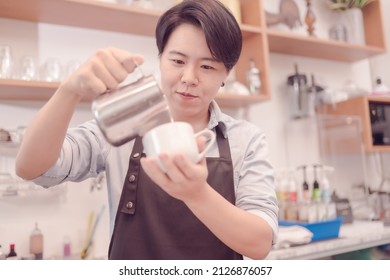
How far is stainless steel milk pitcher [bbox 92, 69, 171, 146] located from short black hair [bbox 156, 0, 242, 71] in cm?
24

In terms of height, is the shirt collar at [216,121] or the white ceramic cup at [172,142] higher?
the shirt collar at [216,121]

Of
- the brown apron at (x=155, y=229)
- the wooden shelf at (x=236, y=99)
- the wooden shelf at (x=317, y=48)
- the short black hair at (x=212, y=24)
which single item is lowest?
the brown apron at (x=155, y=229)

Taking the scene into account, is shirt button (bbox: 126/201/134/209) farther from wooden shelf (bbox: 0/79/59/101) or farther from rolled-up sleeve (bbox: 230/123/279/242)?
wooden shelf (bbox: 0/79/59/101)

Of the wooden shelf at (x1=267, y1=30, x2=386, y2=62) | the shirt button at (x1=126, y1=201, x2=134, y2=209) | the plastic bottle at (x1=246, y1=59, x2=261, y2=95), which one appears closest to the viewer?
the shirt button at (x1=126, y1=201, x2=134, y2=209)

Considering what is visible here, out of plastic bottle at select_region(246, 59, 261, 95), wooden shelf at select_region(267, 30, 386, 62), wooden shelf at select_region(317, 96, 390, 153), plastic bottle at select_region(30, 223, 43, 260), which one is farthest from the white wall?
wooden shelf at select_region(317, 96, 390, 153)

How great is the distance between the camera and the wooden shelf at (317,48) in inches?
84.7

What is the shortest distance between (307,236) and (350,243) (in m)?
0.24

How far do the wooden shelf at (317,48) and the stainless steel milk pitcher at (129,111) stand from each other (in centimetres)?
161

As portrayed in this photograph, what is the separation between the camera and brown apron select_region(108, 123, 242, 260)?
2.74 ft

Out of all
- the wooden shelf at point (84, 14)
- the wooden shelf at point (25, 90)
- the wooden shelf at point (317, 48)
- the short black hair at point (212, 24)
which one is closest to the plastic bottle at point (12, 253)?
the wooden shelf at point (25, 90)

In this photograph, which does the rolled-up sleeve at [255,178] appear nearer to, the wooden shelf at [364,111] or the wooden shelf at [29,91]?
the wooden shelf at [29,91]

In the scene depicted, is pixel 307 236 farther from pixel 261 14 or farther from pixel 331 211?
pixel 261 14
